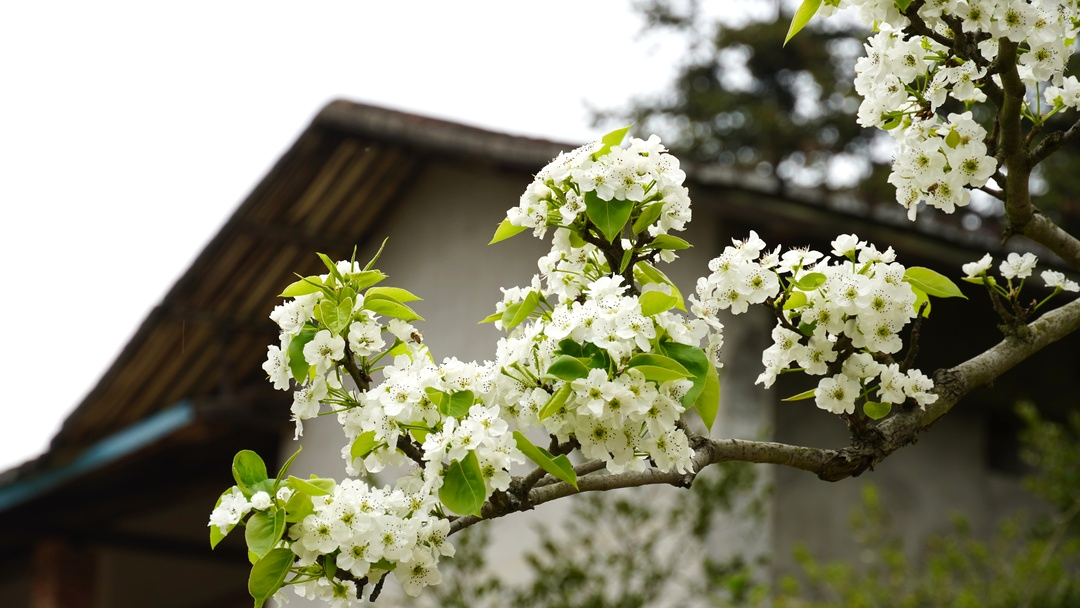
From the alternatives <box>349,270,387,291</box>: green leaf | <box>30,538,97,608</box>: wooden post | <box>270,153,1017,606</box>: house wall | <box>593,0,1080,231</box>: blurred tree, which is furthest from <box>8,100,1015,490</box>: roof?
<box>593,0,1080,231</box>: blurred tree

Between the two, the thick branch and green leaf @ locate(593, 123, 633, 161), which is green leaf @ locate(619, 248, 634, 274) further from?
the thick branch

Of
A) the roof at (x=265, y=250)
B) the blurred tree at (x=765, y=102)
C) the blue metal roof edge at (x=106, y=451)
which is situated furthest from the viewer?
the blurred tree at (x=765, y=102)

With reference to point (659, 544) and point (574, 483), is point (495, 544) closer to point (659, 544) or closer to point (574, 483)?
point (659, 544)

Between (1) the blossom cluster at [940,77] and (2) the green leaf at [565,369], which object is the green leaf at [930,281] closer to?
(1) the blossom cluster at [940,77]

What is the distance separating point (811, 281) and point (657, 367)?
398mm

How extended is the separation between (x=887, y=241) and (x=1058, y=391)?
206 centimetres

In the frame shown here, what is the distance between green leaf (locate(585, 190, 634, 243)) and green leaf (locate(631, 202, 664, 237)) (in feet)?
0.20

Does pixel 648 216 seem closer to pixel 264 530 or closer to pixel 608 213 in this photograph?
pixel 608 213

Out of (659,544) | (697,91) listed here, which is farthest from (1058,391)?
(697,91)

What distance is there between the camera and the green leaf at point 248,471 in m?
1.98

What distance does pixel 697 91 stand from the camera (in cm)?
1669

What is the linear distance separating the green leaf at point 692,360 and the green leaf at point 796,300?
0.79ft

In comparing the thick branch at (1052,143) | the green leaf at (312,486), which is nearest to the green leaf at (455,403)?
the green leaf at (312,486)

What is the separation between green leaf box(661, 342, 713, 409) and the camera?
193 cm
